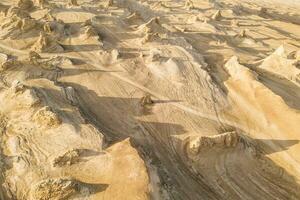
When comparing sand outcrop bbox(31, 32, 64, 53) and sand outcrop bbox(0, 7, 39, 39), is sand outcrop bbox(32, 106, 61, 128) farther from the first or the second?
sand outcrop bbox(0, 7, 39, 39)

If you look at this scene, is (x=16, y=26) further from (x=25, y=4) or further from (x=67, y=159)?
(x=67, y=159)

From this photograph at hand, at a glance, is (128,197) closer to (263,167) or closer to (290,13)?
(263,167)

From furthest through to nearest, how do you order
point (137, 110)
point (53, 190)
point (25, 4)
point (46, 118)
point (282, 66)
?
point (25, 4) → point (282, 66) → point (137, 110) → point (46, 118) → point (53, 190)

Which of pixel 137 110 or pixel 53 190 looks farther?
pixel 137 110

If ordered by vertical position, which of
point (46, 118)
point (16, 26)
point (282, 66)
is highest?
point (16, 26)

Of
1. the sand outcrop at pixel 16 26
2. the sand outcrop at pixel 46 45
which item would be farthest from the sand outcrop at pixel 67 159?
the sand outcrop at pixel 16 26

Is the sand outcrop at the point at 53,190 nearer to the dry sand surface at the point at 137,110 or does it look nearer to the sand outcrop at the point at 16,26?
the dry sand surface at the point at 137,110

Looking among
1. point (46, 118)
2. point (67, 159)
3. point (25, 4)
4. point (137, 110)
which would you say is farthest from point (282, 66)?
point (25, 4)

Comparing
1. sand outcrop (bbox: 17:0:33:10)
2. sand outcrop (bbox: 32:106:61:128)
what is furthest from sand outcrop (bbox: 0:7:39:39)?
sand outcrop (bbox: 32:106:61:128)

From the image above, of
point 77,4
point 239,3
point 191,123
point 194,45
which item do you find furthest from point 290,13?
point 191,123
